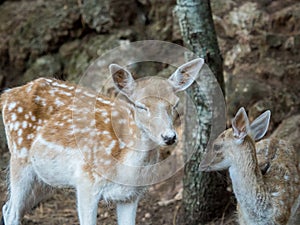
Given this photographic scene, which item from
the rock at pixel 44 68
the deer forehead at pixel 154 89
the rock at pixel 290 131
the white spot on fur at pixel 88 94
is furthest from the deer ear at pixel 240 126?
the rock at pixel 44 68

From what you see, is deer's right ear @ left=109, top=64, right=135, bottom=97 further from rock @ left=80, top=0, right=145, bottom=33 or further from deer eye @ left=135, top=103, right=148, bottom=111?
rock @ left=80, top=0, right=145, bottom=33

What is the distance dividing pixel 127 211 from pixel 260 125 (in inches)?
46.8

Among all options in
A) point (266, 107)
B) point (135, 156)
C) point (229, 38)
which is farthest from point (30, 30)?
point (135, 156)

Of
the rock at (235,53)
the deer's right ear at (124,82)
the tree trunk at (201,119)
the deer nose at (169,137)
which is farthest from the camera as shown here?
the rock at (235,53)

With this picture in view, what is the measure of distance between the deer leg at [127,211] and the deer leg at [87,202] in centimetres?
23

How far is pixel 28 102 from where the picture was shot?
520cm

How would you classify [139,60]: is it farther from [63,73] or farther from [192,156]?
[192,156]

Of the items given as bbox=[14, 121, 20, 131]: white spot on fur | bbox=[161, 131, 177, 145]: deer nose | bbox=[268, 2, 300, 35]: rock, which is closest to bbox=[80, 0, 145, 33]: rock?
bbox=[268, 2, 300, 35]: rock

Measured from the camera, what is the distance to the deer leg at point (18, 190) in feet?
16.9

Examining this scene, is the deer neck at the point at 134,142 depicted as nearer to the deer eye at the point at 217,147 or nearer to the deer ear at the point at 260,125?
the deer eye at the point at 217,147

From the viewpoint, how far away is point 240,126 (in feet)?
16.5

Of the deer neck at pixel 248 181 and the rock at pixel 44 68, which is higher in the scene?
the deer neck at pixel 248 181

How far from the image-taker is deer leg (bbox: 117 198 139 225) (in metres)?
4.99

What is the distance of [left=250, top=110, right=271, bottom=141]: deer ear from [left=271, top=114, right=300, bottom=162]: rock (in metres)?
1.39
